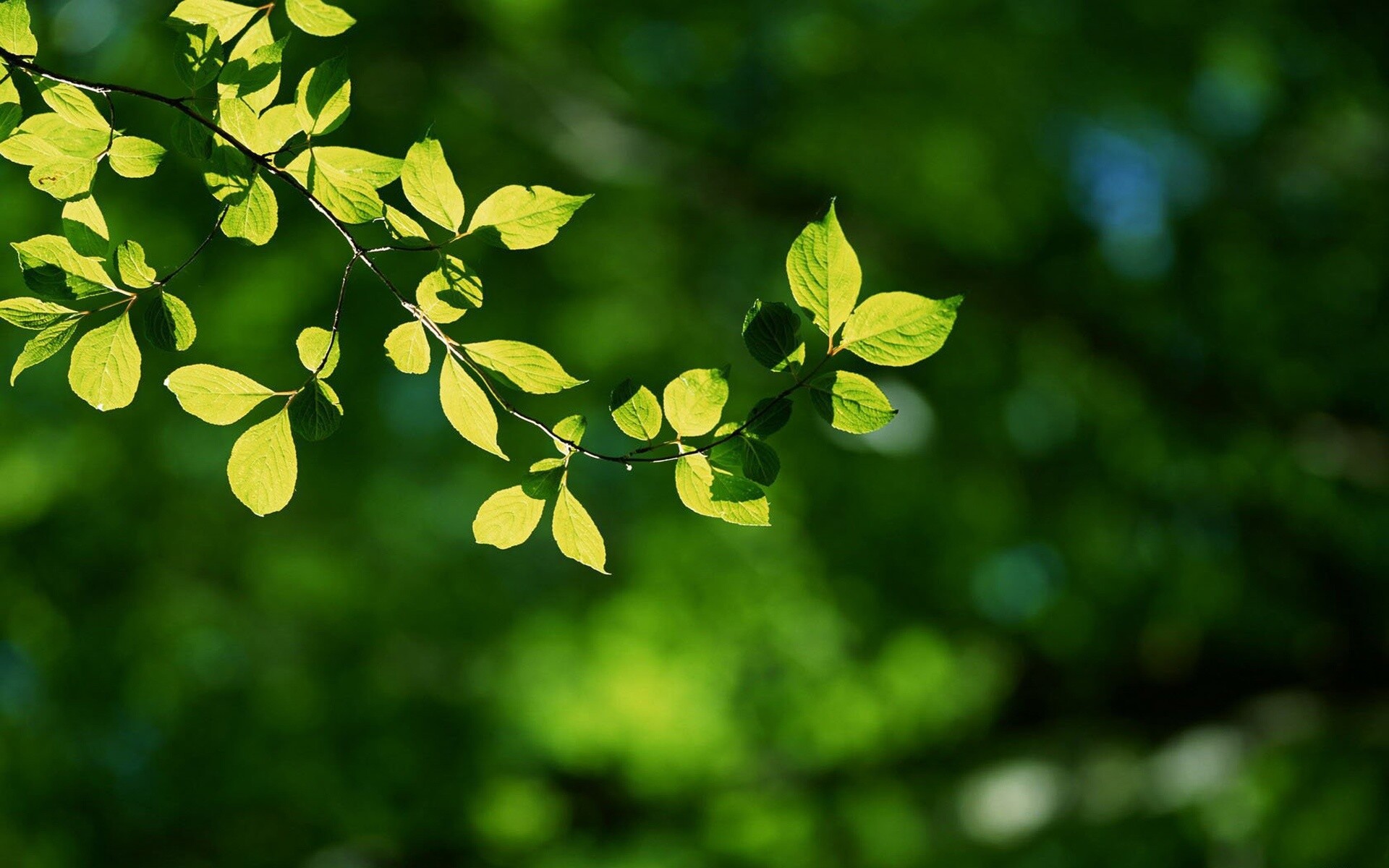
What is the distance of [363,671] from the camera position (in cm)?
360

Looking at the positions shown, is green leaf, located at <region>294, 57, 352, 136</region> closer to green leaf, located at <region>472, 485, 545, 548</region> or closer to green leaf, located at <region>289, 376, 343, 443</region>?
green leaf, located at <region>289, 376, 343, 443</region>

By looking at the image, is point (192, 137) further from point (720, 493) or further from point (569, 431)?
point (720, 493)

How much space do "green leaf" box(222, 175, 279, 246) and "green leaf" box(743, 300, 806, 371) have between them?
40cm

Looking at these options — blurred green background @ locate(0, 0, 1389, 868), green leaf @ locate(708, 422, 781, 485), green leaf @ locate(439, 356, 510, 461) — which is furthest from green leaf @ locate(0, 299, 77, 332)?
blurred green background @ locate(0, 0, 1389, 868)

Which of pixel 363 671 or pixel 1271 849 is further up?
pixel 1271 849

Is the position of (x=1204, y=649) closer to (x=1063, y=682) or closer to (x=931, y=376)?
(x=1063, y=682)

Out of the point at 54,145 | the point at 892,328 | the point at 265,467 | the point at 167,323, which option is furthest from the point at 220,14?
the point at 892,328

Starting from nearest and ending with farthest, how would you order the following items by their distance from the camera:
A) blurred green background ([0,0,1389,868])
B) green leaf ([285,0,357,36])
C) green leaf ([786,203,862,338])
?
1. green leaf ([786,203,862,338])
2. green leaf ([285,0,357,36])
3. blurred green background ([0,0,1389,868])

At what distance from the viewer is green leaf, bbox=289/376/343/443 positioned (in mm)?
763

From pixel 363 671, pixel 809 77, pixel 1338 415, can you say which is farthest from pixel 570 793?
pixel 1338 415

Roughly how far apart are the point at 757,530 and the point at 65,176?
3.03 meters

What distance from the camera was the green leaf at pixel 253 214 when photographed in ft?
2.50

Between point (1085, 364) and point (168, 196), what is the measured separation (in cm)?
385

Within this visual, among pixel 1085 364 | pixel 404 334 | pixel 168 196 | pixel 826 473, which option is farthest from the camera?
pixel 1085 364
